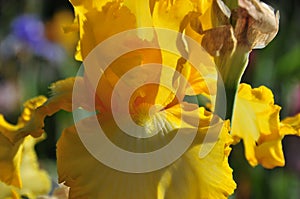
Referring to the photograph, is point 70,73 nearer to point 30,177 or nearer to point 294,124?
point 30,177

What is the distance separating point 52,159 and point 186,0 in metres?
1.79

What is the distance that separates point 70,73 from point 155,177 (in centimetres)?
209

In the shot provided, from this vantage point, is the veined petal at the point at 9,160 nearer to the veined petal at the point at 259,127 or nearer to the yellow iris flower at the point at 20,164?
the yellow iris flower at the point at 20,164

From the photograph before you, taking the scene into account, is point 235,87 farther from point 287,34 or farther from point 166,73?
point 287,34

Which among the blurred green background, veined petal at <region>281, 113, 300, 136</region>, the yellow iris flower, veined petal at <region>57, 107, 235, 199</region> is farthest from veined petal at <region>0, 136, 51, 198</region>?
the blurred green background

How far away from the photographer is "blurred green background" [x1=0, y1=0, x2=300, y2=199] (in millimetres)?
2365

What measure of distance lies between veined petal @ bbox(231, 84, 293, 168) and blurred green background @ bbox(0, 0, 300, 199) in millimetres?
920

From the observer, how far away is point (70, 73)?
303 centimetres

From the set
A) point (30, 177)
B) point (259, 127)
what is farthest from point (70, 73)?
point (259, 127)

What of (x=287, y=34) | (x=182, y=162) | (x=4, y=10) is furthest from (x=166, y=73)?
(x=4, y=10)

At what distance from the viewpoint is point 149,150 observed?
1.01m

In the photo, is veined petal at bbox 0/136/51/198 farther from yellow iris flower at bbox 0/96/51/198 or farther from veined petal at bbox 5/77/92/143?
veined petal at bbox 5/77/92/143

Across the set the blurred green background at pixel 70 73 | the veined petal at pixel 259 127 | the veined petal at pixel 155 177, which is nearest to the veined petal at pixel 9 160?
the veined petal at pixel 155 177

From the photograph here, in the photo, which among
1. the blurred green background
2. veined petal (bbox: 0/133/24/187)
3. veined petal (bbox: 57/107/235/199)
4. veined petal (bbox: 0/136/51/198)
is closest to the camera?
veined petal (bbox: 57/107/235/199)
